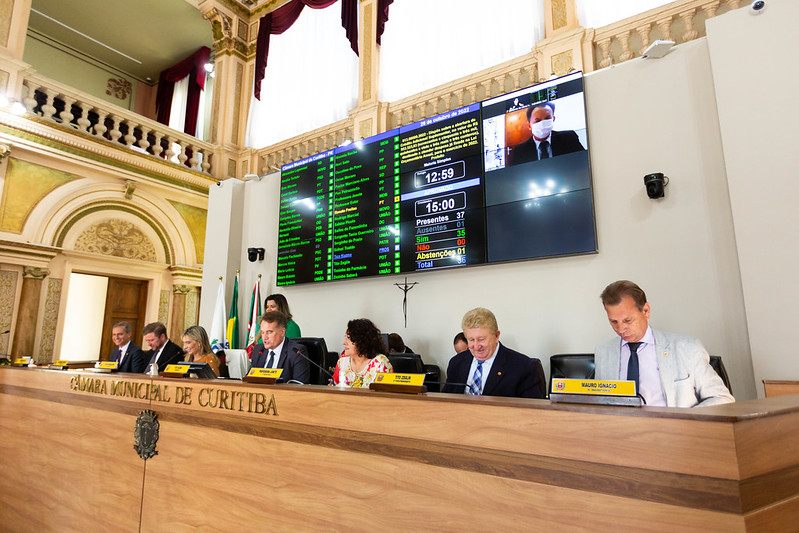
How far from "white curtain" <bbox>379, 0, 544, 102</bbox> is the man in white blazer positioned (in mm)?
3640

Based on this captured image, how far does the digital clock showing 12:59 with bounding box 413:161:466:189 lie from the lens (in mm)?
3844

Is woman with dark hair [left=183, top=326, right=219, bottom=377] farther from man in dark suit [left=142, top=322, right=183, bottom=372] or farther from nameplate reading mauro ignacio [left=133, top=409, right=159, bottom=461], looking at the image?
nameplate reading mauro ignacio [left=133, top=409, right=159, bottom=461]

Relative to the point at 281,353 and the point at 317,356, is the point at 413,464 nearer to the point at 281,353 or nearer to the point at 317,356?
the point at 281,353

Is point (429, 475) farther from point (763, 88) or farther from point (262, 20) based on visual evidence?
point (262, 20)

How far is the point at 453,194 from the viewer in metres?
3.83

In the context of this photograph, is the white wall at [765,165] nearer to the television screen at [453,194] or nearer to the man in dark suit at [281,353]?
the television screen at [453,194]

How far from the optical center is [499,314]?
369cm

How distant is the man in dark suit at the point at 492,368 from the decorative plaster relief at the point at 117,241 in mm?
6247

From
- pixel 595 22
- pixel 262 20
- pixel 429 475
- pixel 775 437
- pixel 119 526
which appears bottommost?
pixel 119 526

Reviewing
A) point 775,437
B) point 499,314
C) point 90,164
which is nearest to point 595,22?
point 499,314

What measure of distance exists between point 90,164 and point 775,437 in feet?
24.8

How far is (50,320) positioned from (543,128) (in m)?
6.36

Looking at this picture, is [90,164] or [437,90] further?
Answer: [90,164]

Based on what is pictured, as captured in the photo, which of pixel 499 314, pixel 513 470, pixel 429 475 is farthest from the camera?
pixel 499 314
